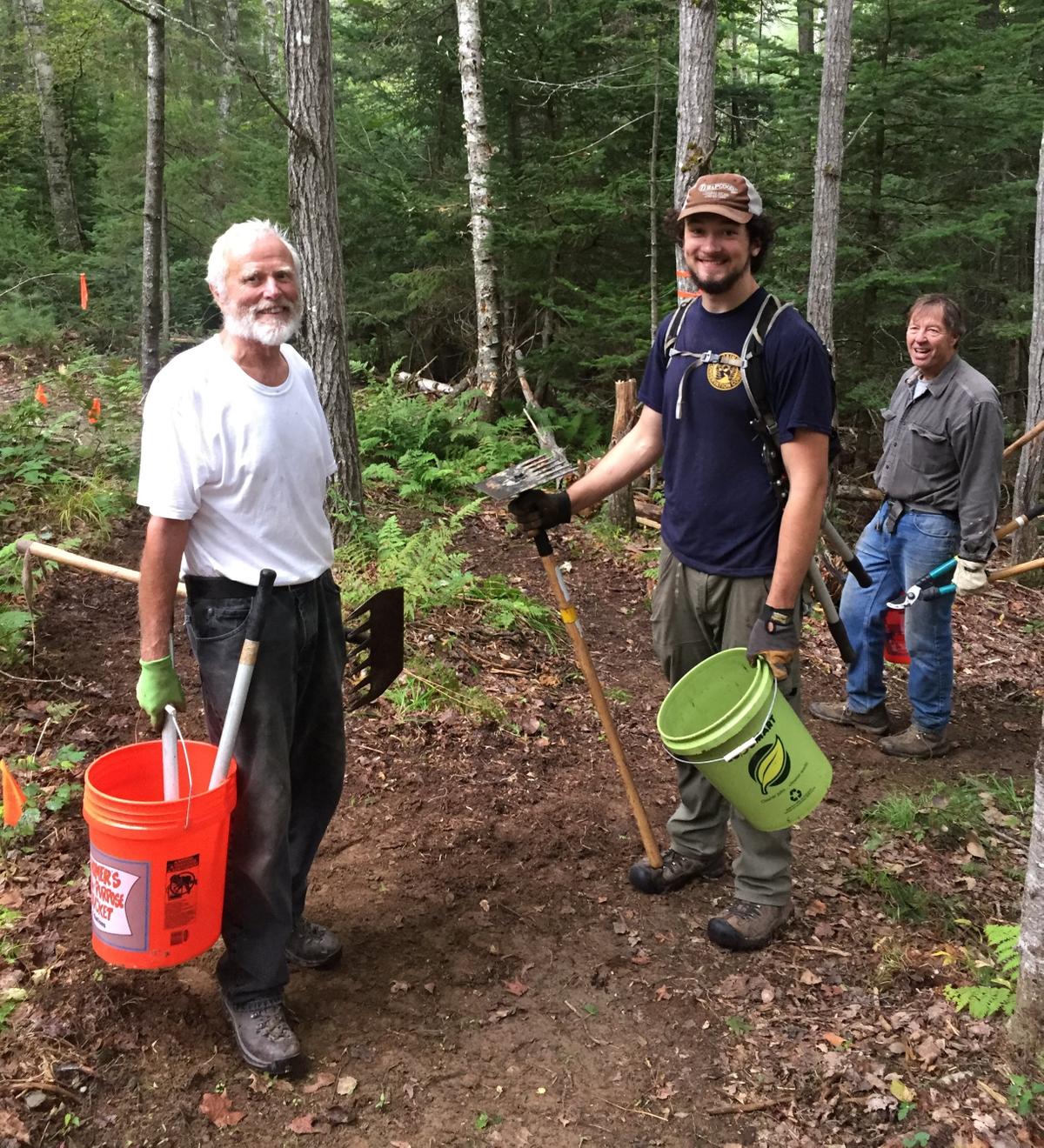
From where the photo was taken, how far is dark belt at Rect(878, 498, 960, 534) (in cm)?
524

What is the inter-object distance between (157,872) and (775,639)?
2174mm

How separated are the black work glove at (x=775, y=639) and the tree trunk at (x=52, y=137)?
65.1 ft

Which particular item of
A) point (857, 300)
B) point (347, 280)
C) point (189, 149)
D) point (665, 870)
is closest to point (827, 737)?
point (665, 870)

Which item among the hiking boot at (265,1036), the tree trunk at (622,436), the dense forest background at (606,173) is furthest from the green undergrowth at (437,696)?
the dense forest background at (606,173)

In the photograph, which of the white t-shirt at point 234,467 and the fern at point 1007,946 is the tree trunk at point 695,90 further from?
the fern at point 1007,946

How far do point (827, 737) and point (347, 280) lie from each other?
35.7ft

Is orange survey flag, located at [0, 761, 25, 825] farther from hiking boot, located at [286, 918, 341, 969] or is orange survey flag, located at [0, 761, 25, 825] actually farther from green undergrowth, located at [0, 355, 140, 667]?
green undergrowth, located at [0, 355, 140, 667]

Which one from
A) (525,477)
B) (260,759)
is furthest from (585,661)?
(260,759)

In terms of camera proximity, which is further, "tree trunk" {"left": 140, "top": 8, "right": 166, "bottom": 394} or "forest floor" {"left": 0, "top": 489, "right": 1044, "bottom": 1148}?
"tree trunk" {"left": 140, "top": 8, "right": 166, "bottom": 394}

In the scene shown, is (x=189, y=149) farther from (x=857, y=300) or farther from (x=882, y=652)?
(x=882, y=652)

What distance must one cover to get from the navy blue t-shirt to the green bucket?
44 cm

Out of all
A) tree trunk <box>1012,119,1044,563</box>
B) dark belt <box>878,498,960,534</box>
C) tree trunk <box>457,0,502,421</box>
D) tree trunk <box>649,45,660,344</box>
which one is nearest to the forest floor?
dark belt <box>878,498,960,534</box>

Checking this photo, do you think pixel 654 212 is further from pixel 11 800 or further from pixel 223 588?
pixel 11 800

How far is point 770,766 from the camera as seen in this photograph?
3.14 meters
